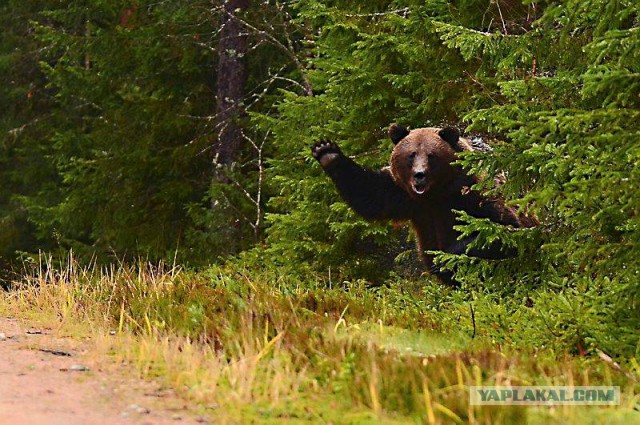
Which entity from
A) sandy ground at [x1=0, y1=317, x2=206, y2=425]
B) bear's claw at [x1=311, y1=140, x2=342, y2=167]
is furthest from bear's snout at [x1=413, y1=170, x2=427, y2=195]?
sandy ground at [x1=0, y1=317, x2=206, y2=425]

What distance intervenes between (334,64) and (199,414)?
21.1ft

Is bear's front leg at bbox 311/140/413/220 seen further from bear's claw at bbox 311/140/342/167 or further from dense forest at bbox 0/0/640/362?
dense forest at bbox 0/0/640/362

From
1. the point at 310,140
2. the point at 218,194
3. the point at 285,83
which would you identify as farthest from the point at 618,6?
the point at 285,83

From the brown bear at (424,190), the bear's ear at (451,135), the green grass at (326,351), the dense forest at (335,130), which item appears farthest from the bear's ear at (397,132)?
the green grass at (326,351)

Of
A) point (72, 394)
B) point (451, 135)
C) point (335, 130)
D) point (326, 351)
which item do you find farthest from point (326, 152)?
point (72, 394)

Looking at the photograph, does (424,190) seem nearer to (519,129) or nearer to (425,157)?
(425,157)

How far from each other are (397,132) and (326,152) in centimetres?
79

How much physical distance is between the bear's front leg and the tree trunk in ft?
20.2

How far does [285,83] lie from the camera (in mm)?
16953

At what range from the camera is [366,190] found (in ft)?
33.0

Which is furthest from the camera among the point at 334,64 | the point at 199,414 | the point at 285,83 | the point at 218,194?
the point at 285,83

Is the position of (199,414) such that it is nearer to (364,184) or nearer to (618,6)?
(618,6)

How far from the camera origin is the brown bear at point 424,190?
936cm

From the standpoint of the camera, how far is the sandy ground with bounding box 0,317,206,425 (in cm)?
482
